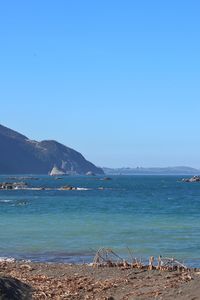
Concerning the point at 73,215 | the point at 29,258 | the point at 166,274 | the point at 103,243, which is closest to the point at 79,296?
the point at 166,274

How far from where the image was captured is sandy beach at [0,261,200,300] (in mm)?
13766

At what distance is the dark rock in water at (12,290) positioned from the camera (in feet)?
35.8

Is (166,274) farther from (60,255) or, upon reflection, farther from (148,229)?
(148,229)

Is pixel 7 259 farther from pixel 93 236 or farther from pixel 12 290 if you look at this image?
pixel 12 290

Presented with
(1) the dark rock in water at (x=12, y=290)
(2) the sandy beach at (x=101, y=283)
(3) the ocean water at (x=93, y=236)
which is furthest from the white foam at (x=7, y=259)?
(1) the dark rock in water at (x=12, y=290)

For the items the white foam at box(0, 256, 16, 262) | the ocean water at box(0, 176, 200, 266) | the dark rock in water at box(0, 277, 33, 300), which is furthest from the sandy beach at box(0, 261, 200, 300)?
the ocean water at box(0, 176, 200, 266)

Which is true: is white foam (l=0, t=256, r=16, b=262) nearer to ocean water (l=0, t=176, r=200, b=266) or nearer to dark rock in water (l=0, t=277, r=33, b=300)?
ocean water (l=0, t=176, r=200, b=266)

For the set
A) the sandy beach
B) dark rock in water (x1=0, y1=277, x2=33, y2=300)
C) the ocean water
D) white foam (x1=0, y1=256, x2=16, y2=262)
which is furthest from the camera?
the ocean water

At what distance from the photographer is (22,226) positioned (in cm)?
3959

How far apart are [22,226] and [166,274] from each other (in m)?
23.6

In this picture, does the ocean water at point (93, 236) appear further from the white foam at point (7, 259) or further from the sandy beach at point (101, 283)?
the sandy beach at point (101, 283)

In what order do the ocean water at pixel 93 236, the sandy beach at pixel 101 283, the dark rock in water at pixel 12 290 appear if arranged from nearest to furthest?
the dark rock in water at pixel 12 290 → the sandy beach at pixel 101 283 → the ocean water at pixel 93 236

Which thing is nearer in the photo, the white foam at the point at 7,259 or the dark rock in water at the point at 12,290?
the dark rock in water at the point at 12,290

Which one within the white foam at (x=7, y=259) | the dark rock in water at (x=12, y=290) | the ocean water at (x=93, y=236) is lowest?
the white foam at (x=7, y=259)
